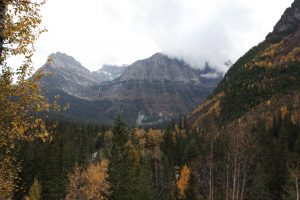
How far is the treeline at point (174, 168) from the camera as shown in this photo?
33.0 metres

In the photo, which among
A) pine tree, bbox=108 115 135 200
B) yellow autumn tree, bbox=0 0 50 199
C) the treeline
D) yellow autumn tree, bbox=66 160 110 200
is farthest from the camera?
yellow autumn tree, bbox=66 160 110 200

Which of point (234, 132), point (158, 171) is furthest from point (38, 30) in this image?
point (158, 171)

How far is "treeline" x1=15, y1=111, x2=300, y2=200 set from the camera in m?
33.0

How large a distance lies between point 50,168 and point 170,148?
210 feet

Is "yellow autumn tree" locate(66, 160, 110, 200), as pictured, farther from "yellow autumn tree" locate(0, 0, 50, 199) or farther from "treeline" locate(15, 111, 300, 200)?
"yellow autumn tree" locate(0, 0, 50, 199)

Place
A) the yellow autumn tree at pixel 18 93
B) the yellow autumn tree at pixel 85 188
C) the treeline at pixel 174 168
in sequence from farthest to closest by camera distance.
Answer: the yellow autumn tree at pixel 85 188, the treeline at pixel 174 168, the yellow autumn tree at pixel 18 93

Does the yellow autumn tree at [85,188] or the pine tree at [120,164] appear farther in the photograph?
the yellow autumn tree at [85,188]

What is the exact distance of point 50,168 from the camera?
89.6 metres

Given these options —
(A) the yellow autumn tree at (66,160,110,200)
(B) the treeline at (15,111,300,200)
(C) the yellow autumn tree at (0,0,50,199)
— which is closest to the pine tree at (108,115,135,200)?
(B) the treeline at (15,111,300,200)

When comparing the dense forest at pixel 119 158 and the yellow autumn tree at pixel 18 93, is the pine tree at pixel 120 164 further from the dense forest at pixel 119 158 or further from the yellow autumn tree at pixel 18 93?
the yellow autumn tree at pixel 18 93

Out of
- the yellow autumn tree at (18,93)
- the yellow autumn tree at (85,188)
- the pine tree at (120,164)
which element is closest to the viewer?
the yellow autumn tree at (18,93)

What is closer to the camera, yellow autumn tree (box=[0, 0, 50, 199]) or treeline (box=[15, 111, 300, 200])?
yellow autumn tree (box=[0, 0, 50, 199])

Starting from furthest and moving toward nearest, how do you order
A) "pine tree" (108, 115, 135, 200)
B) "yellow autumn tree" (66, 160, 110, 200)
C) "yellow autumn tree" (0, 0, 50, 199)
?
"yellow autumn tree" (66, 160, 110, 200)
"pine tree" (108, 115, 135, 200)
"yellow autumn tree" (0, 0, 50, 199)

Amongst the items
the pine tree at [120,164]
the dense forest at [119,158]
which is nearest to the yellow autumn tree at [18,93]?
the dense forest at [119,158]
